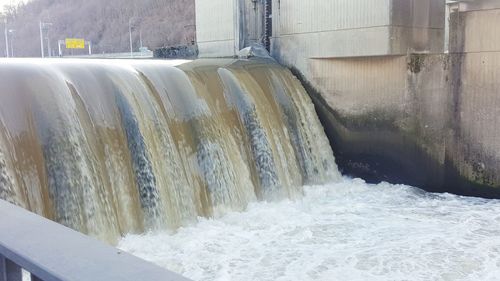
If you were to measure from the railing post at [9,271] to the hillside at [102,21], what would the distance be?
43.6m

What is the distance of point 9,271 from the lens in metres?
1.39

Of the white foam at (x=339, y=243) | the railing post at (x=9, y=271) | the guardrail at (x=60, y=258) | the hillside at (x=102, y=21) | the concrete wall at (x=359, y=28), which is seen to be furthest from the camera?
the hillside at (x=102, y=21)

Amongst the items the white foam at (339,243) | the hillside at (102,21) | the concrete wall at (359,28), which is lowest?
the white foam at (339,243)

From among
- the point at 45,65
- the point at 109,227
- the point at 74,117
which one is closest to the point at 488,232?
the point at 109,227

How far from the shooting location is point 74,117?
5.23 metres

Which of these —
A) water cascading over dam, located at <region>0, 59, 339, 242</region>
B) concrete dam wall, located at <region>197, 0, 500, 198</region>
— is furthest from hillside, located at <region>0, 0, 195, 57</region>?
water cascading over dam, located at <region>0, 59, 339, 242</region>

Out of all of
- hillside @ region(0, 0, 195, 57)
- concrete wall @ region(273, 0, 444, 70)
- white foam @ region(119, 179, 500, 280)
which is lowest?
white foam @ region(119, 179, 500, 280)

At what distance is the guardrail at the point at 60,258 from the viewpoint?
3.87 ft

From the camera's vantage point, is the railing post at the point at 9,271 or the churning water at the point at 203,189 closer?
the railing post at the point at 9,271

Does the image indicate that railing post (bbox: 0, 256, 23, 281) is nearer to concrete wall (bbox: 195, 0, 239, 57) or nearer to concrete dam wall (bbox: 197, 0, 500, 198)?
concrete dam wall (bbox: 197, 0, 500, 198)

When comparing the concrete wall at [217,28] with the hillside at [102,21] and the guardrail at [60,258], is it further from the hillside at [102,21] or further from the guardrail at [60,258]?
the hillside at [102,21]

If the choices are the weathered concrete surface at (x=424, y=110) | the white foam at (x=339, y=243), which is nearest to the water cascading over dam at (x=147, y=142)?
the white foam at (x=339, y=243)

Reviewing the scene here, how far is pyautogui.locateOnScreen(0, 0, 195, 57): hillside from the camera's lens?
50250mm

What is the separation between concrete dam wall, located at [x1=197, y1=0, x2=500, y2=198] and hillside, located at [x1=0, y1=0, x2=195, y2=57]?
36.5 meters
